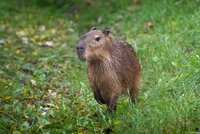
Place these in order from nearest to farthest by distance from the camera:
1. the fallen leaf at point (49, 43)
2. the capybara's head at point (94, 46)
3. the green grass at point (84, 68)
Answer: the green grass at point (84, 68) → the capybara's head at point (94, 46) → the fallen leaf at point (49, 43)

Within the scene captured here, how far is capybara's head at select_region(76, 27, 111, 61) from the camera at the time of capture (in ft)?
16.7

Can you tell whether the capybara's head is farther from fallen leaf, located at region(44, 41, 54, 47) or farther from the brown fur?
fallen leaf, located at region(44, 41, 54, 47)

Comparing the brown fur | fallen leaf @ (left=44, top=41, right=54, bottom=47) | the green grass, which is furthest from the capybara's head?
fallen leaf @ (left=44, top=41, right=54, bottom=47)

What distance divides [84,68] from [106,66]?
68.2 inches

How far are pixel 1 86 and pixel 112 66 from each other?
109cm

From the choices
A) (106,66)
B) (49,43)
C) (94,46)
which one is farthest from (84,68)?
(94,46)

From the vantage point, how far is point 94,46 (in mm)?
5156

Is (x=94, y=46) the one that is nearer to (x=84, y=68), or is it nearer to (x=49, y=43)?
(x=84, y=68)

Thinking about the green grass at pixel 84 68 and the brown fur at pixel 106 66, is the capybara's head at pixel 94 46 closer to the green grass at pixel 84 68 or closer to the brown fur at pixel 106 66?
the brown fur at pixel 106 66

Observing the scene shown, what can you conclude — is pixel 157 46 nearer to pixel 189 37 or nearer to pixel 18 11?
pixel 189 37

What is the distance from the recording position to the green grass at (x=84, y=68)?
4852mm

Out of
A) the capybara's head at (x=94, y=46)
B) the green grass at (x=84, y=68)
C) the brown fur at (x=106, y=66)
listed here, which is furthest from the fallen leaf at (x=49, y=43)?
the capybara's head at (x=94, y=46)

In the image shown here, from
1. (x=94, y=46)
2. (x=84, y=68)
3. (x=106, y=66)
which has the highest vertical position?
(x=94, y=46)

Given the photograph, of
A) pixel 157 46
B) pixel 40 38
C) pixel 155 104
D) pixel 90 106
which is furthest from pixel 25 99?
pixel 40 38
